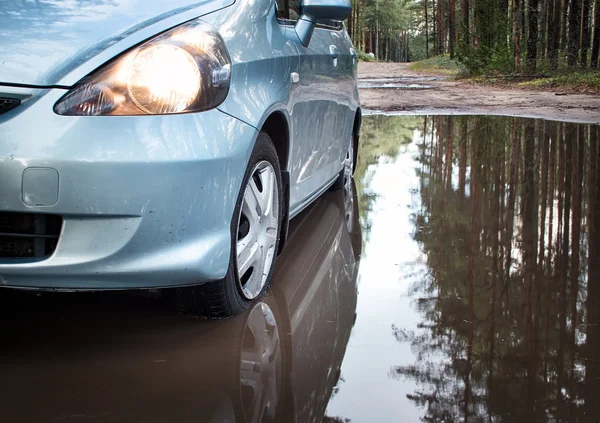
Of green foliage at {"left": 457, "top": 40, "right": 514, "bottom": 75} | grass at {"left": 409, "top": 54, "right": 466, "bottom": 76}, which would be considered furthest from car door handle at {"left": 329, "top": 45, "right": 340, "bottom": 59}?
grass at {"left": 409, "top": 54, "right": 466, "bottom": 76}

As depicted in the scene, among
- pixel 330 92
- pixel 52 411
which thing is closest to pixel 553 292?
pixel 330 92

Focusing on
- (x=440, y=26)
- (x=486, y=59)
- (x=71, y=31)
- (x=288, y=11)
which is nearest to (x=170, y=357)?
(x=71, y=31)

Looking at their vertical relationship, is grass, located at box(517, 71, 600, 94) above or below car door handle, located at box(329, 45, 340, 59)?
below

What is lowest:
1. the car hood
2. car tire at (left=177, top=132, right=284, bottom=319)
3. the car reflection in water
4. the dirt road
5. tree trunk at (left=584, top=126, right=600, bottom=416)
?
the dirt road

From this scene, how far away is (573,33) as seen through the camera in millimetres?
23703

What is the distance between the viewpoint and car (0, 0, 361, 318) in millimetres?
2645

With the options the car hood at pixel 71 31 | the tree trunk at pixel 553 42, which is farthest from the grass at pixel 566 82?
the car hood at pixel 71 31

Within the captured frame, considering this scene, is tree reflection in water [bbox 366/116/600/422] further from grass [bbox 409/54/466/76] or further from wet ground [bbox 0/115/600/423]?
grass [bbox 409/54/466/76]

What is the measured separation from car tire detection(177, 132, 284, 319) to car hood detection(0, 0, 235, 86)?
0.64 metres

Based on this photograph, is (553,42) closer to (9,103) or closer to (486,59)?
(486,59)

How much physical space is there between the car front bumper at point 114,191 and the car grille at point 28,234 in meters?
0.03

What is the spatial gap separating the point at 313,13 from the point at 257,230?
128 cm

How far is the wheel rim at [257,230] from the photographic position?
10.6ft

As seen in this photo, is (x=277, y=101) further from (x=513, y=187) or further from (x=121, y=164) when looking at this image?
(x=513, y=187)
